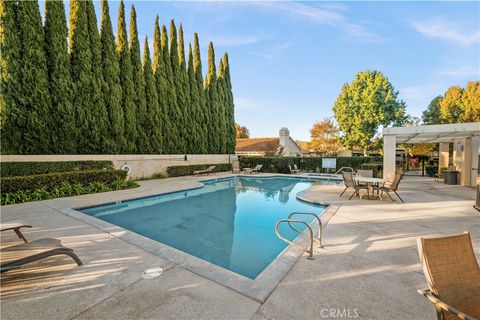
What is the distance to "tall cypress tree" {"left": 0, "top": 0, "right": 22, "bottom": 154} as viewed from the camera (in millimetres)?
9180

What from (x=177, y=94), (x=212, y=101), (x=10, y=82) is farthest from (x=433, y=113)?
(x=10, y=82)

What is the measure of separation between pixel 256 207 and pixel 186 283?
588cm

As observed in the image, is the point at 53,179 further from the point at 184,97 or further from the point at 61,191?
the point at 184,97

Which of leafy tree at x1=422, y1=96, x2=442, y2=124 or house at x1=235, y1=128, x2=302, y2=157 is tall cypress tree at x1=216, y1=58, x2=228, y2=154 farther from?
leafy tree at x1=422, y1=96, x2=442, y2=124

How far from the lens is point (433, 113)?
2752cm

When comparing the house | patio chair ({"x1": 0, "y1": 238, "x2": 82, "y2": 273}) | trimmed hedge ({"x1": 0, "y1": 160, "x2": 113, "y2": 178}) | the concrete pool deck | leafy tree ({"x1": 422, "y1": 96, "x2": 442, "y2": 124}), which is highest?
leafy tree ({"x1": 422, "y1": 96, "x2": 442, "y2": 124})

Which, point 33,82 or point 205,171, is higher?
point 33,82

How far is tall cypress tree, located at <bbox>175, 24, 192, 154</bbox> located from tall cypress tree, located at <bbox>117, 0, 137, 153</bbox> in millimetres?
4420

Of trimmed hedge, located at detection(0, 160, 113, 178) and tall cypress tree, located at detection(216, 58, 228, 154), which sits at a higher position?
tall cypress tree, located at detection(216, 58, 228, 154)

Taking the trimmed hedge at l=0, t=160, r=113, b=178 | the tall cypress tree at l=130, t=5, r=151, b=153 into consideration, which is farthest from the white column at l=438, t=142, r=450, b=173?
the trimmed hedge at l=0, t=160, r=113, b=178

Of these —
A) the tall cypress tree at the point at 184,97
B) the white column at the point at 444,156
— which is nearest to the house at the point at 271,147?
the tall cypress tree at the point at 184,97

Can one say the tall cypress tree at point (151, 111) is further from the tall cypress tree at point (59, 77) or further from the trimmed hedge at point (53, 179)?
the trimmed hedge at point (53, 179)

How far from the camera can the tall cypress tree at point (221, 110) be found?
2227cm

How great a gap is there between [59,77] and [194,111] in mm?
9982
